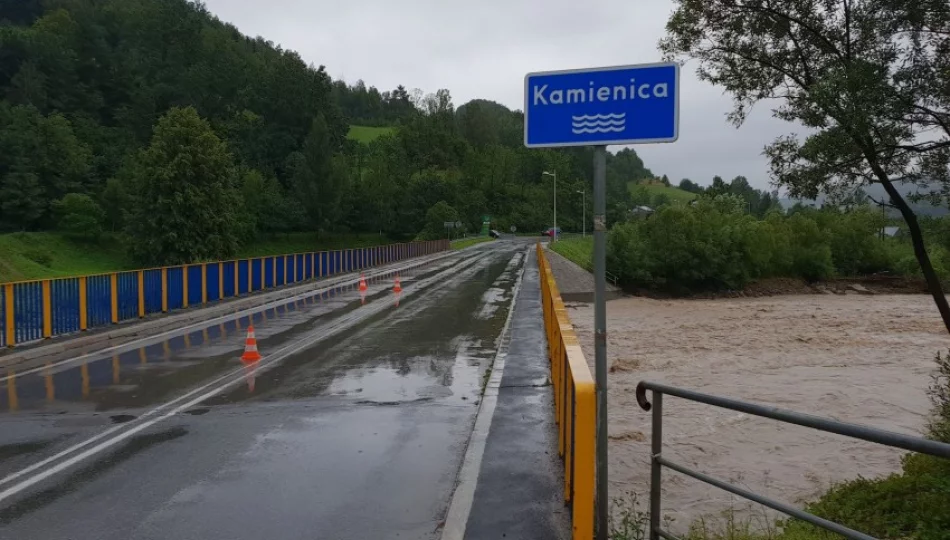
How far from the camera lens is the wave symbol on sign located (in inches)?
165

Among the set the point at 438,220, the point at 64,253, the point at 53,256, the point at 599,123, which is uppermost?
the point at 438,220

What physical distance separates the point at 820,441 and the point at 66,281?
15.5 metres

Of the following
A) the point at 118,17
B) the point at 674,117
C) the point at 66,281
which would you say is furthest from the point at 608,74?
the point at 118,17

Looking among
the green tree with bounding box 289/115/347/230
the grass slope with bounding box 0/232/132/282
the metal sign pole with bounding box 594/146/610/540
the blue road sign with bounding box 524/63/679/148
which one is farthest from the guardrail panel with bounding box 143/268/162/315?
the green tree with bounding box 289/115/347/230

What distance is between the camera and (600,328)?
4.30 metres

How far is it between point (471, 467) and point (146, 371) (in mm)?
7576

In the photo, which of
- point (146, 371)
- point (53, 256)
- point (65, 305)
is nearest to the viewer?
point (146, 371)

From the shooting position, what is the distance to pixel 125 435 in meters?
7.84

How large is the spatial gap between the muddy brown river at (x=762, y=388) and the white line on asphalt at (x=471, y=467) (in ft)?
5.70

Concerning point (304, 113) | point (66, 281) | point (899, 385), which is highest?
point (304, 113)

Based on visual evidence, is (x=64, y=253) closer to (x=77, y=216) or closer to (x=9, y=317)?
(x=77, y=216)

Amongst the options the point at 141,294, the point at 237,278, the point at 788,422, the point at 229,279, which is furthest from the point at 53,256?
the point at 788,422

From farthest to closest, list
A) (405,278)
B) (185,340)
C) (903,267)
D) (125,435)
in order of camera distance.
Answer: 1. (903,267)
2. (405,278)
3. (185,340)
4. (125,435)

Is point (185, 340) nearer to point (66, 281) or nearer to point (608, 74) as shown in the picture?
point (66, 281)
